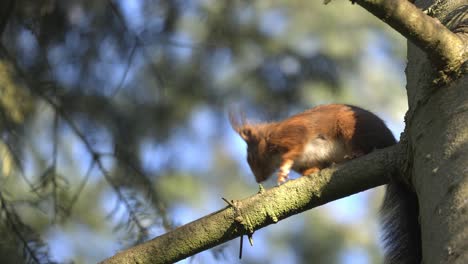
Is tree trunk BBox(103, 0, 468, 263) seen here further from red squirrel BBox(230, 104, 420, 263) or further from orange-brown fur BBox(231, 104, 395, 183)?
orange-brown fur BBox(231, 104, 395, 183)

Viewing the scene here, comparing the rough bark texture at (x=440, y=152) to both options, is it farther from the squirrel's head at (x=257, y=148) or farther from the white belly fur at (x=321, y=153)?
the squirrel's head at (x=257, y=148)

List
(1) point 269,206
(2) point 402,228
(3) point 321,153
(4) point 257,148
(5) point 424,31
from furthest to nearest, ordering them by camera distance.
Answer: (4) point 257,148 → (3) point 321,153 → (2) point 402,228 → (1) point 269,206 → (5) point 424,31

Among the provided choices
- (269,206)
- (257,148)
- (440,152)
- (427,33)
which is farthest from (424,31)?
(257,148)

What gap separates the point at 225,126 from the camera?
2895 millimetres

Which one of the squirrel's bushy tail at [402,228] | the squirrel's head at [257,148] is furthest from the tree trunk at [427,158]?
the squirrel's head at [257,148]

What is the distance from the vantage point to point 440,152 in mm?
1152

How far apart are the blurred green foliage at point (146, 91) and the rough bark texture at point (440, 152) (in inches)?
32.3

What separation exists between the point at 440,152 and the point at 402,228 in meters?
0.44

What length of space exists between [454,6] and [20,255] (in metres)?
1.27

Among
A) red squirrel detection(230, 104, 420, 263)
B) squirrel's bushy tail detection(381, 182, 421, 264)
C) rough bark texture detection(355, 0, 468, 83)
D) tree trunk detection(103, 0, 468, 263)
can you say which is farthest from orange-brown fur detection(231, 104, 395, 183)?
rough bark texture detection(355, 0, 468, 83)

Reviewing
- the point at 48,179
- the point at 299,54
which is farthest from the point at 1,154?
the point at 299,54

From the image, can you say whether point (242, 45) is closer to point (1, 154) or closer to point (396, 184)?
point (1, 154)

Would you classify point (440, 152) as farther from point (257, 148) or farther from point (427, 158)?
point (257, 148)

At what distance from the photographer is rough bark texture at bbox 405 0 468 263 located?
1031mm
